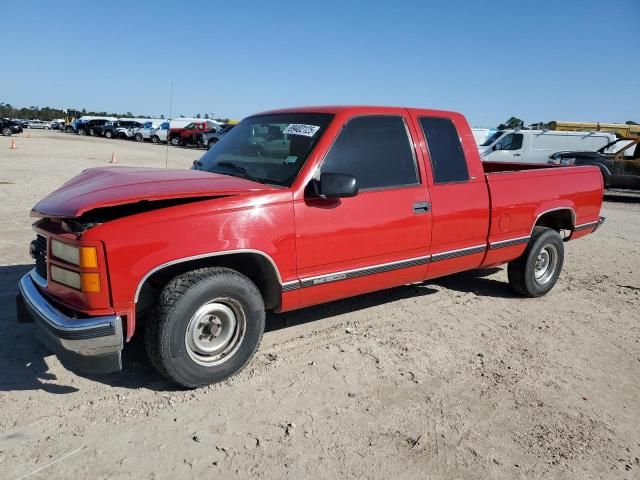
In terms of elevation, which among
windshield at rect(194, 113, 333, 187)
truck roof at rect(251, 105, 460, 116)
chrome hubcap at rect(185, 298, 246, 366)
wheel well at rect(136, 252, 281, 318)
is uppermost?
truck roof at rect(251, 105, 460, 116)

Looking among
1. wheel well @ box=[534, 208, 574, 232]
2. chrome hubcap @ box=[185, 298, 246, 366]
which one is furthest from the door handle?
wheel well @ box=[534, 208, 574, 232]

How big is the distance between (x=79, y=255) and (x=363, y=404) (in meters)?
1.89

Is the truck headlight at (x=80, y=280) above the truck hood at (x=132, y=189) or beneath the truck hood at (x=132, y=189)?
beneath

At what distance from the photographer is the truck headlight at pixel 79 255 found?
2.75 meters

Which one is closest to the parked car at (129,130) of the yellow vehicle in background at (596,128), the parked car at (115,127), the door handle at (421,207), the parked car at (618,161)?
the parked car at (115,127)

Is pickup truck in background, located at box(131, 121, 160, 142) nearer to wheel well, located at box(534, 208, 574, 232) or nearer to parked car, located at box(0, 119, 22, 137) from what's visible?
parked car, located at box(0, 119, 22, 137)

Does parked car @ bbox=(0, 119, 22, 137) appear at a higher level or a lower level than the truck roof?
lower

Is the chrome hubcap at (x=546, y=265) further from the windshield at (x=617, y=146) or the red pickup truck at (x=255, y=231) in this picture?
the windshield at (x=617, y=146)

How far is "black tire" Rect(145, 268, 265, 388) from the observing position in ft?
9.88

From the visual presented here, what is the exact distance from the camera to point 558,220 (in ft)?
18.5

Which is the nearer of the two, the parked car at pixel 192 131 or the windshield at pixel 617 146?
the windshield at pixel 617 146

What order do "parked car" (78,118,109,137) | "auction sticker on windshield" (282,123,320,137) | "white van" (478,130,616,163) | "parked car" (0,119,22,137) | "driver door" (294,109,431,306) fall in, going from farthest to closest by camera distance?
"parked car" (78,118,109,137)
"parked car" (0,119,22,137)
"white van" (478,130,616,163)
"auction sticker on windshield" (282,123,320,137)
"driver door" (294,109,431,306)

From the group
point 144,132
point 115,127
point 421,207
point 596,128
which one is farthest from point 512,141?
point 115,127

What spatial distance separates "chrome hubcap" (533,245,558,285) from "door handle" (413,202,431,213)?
2.03 metres
